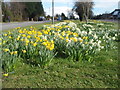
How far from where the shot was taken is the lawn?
2.45m

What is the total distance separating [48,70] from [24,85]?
0.65 metres

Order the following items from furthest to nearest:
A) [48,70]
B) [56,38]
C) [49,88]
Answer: [56,38], [48,70], [49,88]

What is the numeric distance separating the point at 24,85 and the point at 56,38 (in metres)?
1.88

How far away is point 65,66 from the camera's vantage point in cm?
315

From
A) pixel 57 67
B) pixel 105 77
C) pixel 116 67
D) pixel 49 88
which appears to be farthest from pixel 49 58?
pixel 116 67

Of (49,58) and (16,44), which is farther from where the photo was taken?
(16,44)

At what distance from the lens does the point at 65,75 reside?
2.75 metres

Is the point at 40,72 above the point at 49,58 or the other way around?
the other way around

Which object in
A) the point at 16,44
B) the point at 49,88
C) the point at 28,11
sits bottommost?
the point at 49,88

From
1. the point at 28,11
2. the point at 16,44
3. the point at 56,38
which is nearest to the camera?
the point at 16,44

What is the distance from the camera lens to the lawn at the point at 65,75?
2453 millimetres

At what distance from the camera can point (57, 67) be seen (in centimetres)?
308

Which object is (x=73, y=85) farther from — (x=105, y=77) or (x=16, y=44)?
(x=16, y=44)

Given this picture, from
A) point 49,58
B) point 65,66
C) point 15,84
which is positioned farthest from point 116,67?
point 15,84
